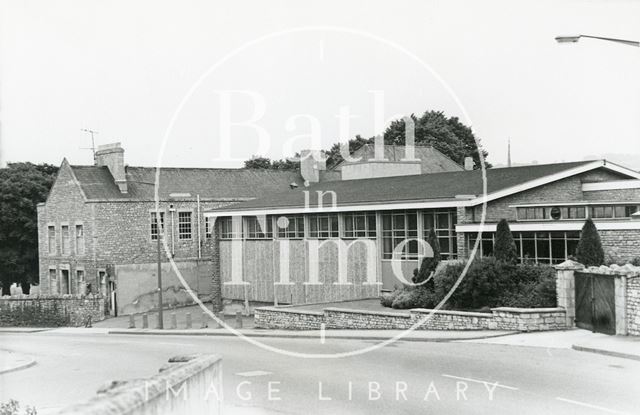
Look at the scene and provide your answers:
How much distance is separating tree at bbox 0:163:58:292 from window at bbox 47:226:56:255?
24.9 feet

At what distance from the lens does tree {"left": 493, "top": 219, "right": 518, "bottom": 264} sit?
27.4 m

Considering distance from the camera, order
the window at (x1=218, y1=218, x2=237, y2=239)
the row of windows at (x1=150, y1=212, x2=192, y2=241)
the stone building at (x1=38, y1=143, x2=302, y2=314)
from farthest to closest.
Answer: the row of windows at (x1=150, y1=212, x2=192, y2=241)
the stone building at (x1=38, y1=143, x2=302, y2=314)
the window at (x1=218, y1=218, x2=237, y2=239)

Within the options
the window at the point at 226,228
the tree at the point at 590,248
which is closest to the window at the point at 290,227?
the window at the point at 226,228

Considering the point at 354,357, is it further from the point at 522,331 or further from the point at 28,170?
the point at 28,170

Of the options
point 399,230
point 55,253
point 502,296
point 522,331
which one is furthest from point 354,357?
point 55,253

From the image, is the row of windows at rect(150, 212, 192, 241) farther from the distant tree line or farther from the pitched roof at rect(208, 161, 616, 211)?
the distant tree line

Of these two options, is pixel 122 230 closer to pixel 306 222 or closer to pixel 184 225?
pixel 184 225

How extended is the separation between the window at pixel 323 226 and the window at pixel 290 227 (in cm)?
69

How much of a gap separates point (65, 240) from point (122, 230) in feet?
16.3

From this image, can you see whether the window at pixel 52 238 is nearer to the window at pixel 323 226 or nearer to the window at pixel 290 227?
the window at pixel 290 227

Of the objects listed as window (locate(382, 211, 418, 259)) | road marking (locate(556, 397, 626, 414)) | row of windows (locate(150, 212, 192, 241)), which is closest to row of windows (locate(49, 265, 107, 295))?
row of windows (locate(150, 212, 192, 241))

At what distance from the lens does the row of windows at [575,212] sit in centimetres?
2955

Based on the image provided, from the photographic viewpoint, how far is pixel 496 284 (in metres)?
25.5

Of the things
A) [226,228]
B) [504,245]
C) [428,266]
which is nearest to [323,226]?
[226,228]
